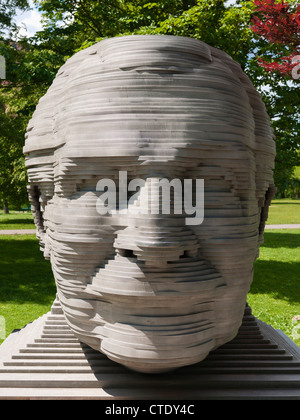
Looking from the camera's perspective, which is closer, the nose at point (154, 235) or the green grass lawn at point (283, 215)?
the nose at point (154, 235)

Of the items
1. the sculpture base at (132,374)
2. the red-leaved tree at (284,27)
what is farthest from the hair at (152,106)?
the red-leaved tree at (284,27)

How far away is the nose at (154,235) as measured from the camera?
256 cm

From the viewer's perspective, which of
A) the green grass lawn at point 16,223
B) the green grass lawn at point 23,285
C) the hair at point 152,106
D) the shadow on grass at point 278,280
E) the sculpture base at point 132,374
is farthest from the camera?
the green grass lawn at point 16,223

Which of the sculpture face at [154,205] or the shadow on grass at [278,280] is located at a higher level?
the sculpture face at [154,205]

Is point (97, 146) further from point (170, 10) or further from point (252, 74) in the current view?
point (170, 10)

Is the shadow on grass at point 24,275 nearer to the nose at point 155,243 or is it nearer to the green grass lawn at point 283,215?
the nose at point 155,243

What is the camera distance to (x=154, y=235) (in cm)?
257

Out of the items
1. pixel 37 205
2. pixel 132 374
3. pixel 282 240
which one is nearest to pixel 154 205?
pixel 132 374

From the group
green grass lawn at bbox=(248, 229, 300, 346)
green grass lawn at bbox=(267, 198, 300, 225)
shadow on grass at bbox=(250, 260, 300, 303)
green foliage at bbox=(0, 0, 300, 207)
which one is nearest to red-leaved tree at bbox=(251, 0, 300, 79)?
green foliage at bbox=(0, 0, 300, 207)

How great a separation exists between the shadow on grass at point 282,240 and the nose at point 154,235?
13983mm

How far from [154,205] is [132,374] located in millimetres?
1569

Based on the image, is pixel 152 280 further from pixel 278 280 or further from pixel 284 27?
pixel 278 280
